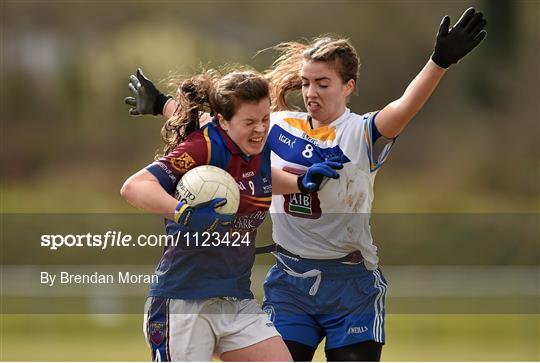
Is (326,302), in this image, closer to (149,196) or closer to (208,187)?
(208,187)

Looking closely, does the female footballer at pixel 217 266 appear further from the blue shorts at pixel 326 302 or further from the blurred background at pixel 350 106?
the blurred background at pixel 350 106

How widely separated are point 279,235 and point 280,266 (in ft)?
0.48

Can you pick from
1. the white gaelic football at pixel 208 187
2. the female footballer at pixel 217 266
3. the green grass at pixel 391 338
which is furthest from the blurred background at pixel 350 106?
the white gaelic football at pixel 208 187

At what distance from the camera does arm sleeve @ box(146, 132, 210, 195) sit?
3.82 meters

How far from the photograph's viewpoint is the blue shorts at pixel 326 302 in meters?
4.41

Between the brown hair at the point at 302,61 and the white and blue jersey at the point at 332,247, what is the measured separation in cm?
23

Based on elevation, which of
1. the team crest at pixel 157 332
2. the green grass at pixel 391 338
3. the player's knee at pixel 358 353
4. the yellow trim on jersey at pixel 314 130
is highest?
the yellow trim on jersey at pixel 314 130

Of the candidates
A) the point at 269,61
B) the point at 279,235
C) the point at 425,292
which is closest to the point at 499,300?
the point at 425,292

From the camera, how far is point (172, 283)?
3.89m

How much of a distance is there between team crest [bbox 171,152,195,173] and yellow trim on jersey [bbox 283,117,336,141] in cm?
84

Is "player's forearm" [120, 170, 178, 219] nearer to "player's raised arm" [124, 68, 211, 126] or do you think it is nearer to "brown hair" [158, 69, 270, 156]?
"brown hair" [158, 69, 270, 156]

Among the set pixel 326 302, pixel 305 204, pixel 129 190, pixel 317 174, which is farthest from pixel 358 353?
pixel 129 190

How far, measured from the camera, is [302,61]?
4.57 metres

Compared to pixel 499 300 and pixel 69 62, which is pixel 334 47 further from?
pixel 69 62
